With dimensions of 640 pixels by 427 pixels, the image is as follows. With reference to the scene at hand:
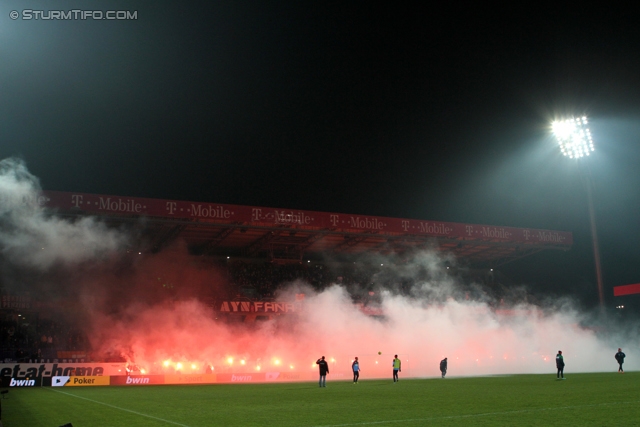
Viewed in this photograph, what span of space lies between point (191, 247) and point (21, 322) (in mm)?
11156

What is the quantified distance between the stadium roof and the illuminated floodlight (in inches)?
280

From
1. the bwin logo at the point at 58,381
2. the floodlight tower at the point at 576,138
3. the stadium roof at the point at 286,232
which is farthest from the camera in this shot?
the floodlight tower at the point at 576,138

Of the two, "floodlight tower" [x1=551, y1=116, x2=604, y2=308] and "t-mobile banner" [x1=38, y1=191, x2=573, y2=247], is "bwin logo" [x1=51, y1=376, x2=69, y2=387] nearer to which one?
"t-mobile banner" [x1=38, y1=191, x2=573, y2=247]

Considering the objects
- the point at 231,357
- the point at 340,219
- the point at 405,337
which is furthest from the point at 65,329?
the point at 405,337

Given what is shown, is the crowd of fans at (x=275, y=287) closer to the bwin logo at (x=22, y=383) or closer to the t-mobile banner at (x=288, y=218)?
the bwin logo at (x=22, y=383)

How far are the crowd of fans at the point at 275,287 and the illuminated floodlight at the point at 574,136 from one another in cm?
1186

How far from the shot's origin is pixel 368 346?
111ft

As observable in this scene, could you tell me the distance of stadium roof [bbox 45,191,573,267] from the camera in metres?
29.4

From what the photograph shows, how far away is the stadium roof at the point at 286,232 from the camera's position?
2938 cm

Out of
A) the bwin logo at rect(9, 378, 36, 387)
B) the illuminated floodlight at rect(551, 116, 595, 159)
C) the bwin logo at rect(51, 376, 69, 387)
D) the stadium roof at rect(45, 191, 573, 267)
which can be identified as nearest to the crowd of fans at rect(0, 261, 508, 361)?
the stadium roof at rect(45, 191, 573, 267)

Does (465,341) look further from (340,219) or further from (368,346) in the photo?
(340,219)

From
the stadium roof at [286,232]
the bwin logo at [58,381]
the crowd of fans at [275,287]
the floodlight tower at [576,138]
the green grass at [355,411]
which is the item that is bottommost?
the bwin logo at [58,381]

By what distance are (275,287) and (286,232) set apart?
408 cm

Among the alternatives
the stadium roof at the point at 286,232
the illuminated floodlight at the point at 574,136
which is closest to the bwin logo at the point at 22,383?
the stadium roof at the point at 286,232
